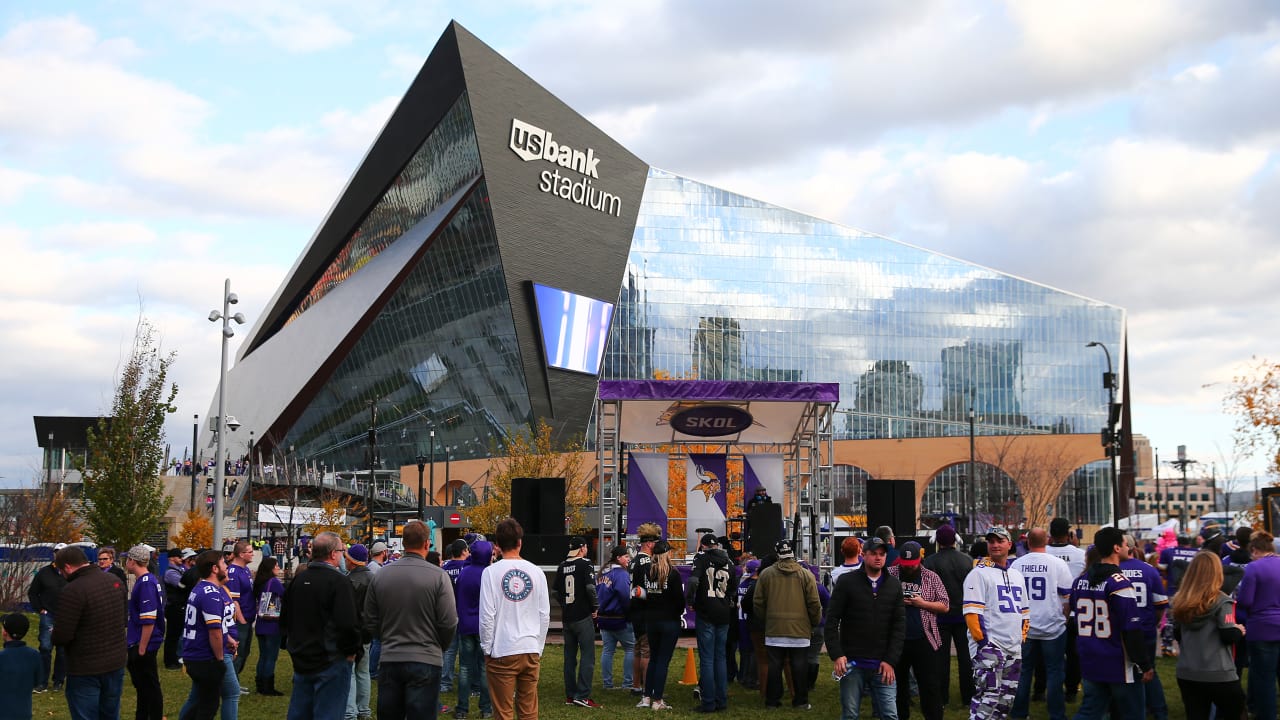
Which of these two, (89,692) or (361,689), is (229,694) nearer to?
(89,692)

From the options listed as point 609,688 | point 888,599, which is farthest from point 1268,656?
point 609,688

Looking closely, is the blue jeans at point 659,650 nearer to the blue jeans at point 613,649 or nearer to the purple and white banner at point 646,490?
the blue jeans at point 613,649

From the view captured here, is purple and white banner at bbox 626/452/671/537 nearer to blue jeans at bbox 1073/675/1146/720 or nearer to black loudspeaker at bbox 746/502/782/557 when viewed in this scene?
black loudspeaker at bbox 746/502/782/557

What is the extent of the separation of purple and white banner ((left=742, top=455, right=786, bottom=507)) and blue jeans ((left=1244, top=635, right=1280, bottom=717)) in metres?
14.6

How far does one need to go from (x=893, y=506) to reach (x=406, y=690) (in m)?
15.3

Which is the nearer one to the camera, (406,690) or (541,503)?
(406,690)

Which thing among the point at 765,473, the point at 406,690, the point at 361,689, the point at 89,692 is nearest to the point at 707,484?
the point at 765,473

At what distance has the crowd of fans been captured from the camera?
331 inches

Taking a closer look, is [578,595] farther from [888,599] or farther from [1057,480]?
[1057,480]

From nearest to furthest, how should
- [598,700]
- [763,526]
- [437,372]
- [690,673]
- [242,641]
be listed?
[598,700]
[242,641]
[690,673]
[763,526]
[437,372]

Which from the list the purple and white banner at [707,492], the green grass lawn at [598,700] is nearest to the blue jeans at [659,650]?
the green grass lawn at [598,700]

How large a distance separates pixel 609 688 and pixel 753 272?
202 feet

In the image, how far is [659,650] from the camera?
12625 millimetres

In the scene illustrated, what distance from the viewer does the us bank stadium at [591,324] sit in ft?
202
